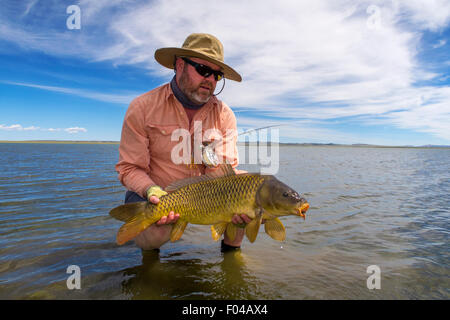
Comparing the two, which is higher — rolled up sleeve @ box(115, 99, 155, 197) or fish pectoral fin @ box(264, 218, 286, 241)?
rolled up sleeve @ box(115, 99, 155, 197)

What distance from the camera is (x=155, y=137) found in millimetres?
3854

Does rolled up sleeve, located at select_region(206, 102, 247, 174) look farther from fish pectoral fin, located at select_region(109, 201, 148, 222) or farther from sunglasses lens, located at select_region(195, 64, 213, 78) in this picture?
fish pectoral fin, located at select_region(109, 201, 148, 222)

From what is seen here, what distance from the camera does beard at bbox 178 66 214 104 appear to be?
3.77 m

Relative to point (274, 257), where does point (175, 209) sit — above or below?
above

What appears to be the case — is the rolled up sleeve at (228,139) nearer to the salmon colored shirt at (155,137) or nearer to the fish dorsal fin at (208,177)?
the salmon colored shirt at (155,137)

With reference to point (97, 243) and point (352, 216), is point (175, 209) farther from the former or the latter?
point (352, 216)

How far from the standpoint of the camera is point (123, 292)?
3.26 meters

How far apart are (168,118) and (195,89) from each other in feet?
1.78

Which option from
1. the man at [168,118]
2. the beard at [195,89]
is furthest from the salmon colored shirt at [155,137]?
the beard at [195,89]

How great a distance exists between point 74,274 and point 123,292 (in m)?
0.94

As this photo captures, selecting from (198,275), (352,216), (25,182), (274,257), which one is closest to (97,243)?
(198,275)
